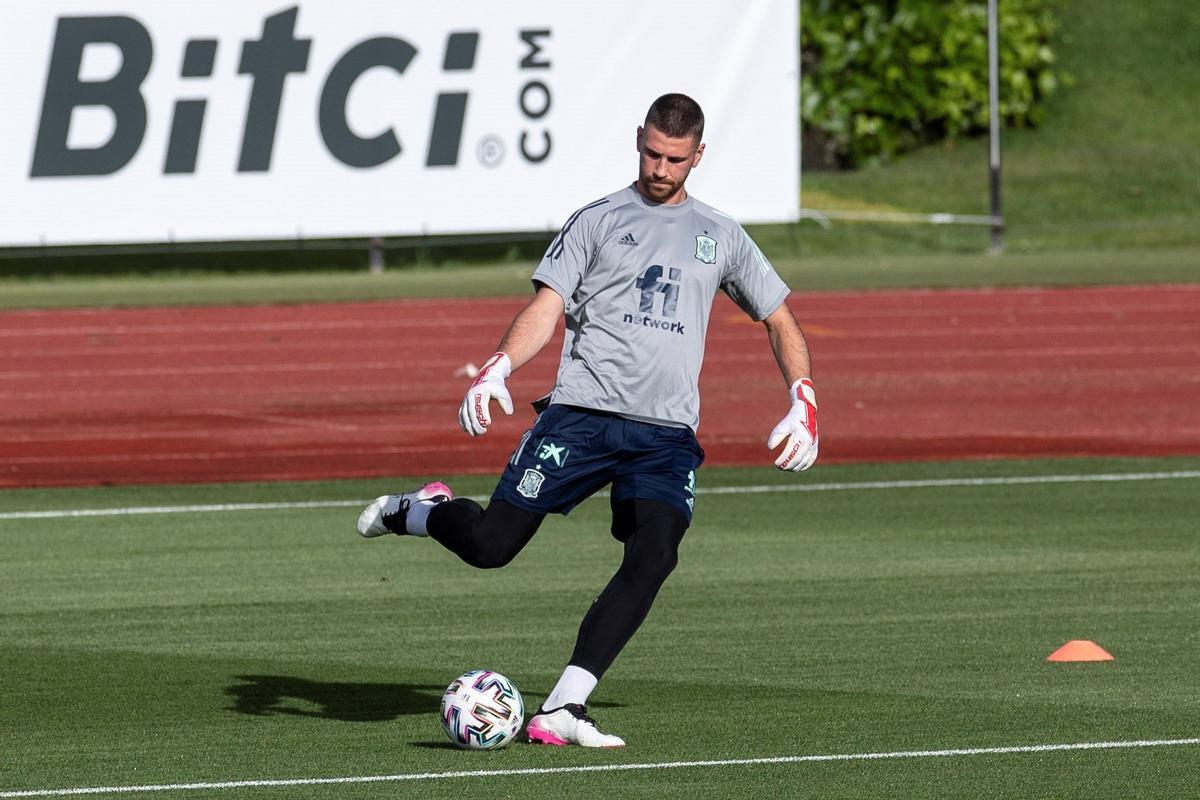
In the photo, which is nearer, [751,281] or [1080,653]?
[751,281]

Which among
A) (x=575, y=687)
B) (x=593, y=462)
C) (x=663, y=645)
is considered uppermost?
(x=593, y=462)

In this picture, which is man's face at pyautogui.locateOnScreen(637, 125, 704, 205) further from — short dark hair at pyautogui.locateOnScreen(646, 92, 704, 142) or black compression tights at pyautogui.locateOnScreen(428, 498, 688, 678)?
black compression tights at pyautogui.locateOnScreen(428, 498, 688, 678)

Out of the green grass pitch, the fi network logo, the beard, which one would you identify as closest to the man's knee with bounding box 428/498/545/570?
the green grass pitch

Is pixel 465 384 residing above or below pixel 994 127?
below

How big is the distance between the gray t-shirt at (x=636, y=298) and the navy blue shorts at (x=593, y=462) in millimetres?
56

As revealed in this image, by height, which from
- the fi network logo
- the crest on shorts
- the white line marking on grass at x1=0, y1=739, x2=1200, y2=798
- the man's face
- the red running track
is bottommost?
the white line marking on grass at x1=0, y1=739, x2=1200, y2=798

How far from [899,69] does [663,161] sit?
3177 centimetres

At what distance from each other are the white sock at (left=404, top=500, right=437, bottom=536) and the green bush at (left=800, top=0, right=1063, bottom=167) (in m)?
30.5

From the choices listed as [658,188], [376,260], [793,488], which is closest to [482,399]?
[658,188]

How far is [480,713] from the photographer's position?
680cm

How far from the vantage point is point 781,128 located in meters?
27.8

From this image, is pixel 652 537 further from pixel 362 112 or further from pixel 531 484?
pixel 362 112

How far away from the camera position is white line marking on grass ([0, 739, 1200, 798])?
636 centimetres

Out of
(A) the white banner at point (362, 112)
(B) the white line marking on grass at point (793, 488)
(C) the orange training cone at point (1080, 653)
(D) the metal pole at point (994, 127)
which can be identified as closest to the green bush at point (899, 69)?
(D) the metal pole at point (994, 127)
